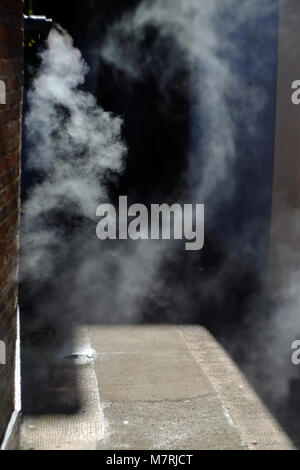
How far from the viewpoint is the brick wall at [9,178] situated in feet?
11.9

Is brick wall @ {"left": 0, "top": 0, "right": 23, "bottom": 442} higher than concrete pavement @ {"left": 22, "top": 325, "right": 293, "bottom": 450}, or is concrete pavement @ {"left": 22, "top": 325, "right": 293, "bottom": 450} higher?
brick wall @ {"left": 0, "top": 0, "right": 23, "bottom": 442}

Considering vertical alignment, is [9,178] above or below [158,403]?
above

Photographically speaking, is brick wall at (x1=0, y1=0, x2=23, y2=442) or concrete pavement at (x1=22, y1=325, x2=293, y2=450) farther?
concrete pavement at (x1=22, y1=325, x2=293, y2=450)

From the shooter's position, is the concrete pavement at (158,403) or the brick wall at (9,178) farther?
the concrete pavement at (158,403)

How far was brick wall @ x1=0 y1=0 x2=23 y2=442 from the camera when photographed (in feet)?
11.9

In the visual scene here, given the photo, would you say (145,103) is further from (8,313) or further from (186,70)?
(8,313)

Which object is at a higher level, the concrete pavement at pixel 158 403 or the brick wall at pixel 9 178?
the brick wall at pixel 9 178

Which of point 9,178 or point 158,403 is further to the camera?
point 158,403

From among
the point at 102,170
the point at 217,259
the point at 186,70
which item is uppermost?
the point at 186,70

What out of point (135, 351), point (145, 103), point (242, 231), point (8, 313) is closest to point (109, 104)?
point (145, 103)

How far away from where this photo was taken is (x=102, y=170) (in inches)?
334

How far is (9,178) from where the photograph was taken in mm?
3881

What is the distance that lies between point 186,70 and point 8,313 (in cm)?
525

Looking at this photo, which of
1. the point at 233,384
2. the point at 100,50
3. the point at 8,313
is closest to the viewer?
the point at 8,313
